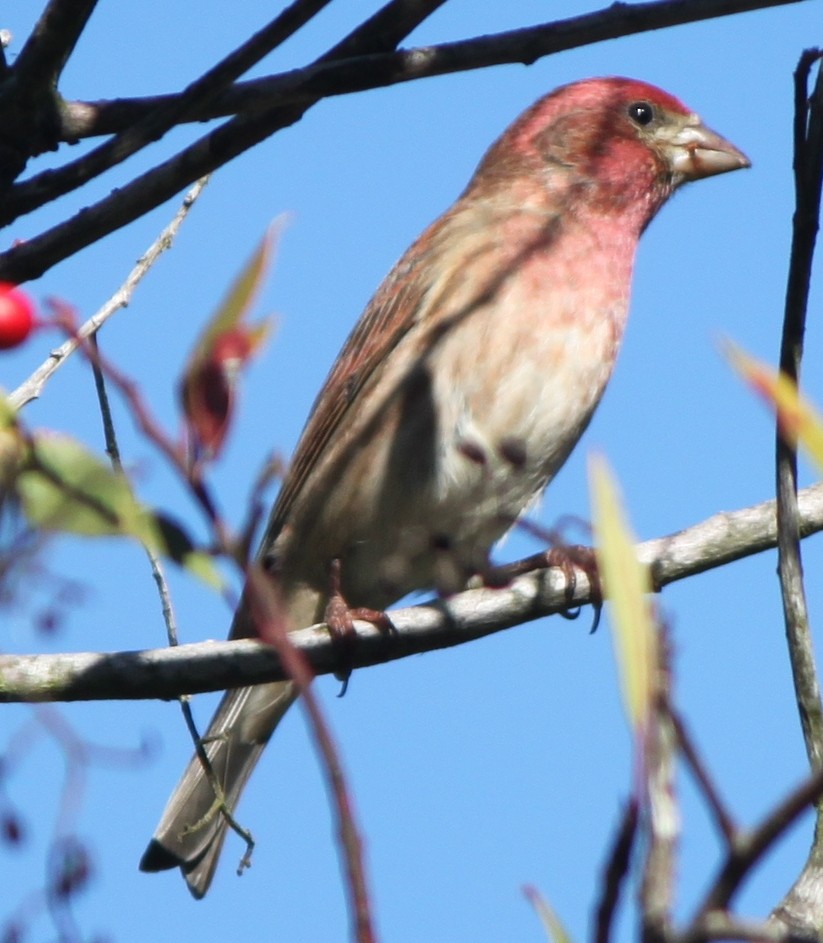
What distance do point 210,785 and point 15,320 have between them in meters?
3.76

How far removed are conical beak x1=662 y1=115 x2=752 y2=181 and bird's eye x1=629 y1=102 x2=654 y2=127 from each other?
5.4 inches

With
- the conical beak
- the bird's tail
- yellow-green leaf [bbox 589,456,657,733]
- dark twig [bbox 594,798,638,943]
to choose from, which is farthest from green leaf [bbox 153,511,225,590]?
the conical beak

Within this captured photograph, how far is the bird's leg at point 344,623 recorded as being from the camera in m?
4.44

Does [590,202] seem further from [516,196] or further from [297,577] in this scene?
[297,577]

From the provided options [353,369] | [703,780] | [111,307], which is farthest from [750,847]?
[353,369]

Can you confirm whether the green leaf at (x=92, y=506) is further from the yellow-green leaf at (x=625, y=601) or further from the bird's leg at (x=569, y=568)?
the bird's leg at (x=569, y=568)

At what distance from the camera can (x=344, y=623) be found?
4.80 metres

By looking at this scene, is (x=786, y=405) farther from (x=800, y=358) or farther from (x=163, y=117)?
(x=800, y=358)

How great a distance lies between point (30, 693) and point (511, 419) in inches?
101

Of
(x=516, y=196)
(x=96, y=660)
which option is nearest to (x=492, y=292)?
(x=516, y=196)

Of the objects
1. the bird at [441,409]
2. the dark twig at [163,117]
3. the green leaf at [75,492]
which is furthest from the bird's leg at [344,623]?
the green leaf at [75,492]

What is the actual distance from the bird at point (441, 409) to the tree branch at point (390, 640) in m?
0.73

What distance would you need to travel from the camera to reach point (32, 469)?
1.71m

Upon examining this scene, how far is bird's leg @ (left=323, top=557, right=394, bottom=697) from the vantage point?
4.44 m
